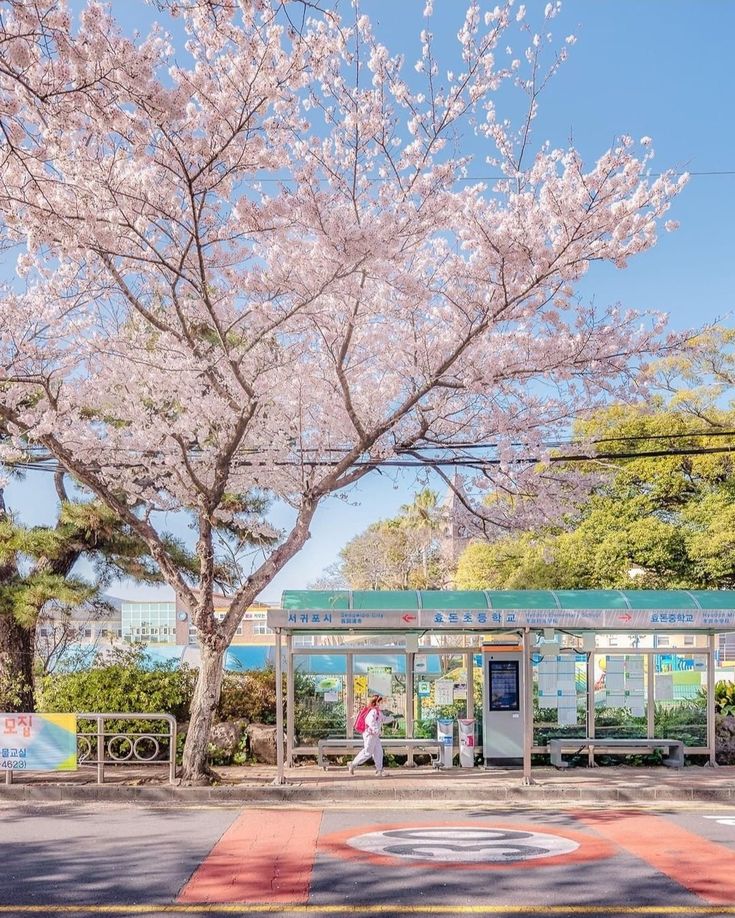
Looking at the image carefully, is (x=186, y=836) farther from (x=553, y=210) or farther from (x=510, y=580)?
(x=510, y=580)

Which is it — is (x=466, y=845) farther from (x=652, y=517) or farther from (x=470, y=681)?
(x=652, y=517)

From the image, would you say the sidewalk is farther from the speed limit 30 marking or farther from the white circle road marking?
the white circle road marking

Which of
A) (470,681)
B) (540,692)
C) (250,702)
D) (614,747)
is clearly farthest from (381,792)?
(250,702)

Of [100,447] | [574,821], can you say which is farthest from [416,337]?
[574,821]

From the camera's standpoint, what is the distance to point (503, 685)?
56.6 feet

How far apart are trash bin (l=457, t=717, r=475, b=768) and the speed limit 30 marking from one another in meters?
4.77

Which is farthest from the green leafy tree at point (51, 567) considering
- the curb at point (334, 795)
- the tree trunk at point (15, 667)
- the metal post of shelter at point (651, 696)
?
the metal post of shelter at point (651, 696)

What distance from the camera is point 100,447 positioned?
1666 cm

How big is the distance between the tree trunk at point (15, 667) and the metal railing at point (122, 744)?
98.1 inches

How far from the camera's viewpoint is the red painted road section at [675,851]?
8836 mm

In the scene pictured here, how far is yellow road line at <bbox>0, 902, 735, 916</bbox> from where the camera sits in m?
7.98

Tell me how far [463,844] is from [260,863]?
2263 mm

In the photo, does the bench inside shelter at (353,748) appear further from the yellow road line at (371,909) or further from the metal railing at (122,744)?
the yellow road line at (371,909)

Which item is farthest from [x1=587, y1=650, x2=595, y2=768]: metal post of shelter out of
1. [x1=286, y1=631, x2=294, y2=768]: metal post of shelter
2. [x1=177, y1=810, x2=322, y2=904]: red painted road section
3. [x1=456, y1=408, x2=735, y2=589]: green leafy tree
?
[x1=456, y1=408, x2=735, y2=589]: green leafy tree
